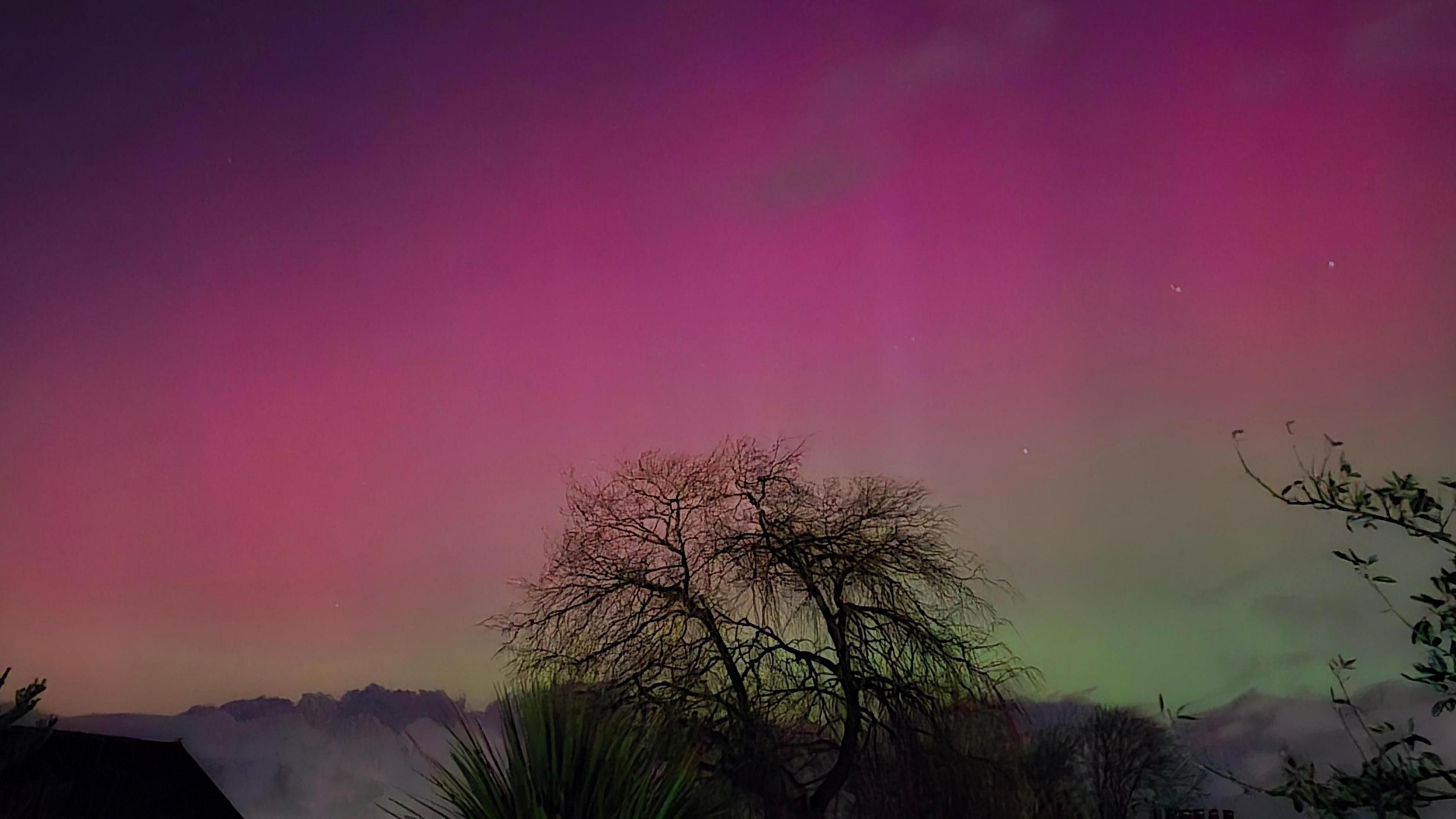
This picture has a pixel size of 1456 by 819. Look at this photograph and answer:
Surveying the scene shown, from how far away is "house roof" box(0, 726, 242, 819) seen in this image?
15.0 feet

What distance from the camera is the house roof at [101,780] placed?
4559mm

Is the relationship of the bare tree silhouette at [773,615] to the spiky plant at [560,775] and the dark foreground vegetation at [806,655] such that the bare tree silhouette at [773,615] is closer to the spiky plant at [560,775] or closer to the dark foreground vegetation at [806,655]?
the dark foreground vegetation at [806,655]

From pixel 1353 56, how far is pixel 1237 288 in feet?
2.84

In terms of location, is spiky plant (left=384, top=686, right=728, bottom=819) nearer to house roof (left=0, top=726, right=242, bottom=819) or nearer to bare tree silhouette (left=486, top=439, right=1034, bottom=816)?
bare tree silhouette (left=486, top=439, right=1034, bottom=816)

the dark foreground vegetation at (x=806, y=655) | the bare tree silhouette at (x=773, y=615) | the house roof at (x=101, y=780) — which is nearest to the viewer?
the dark foreground vegetation at (x=806, y=655)

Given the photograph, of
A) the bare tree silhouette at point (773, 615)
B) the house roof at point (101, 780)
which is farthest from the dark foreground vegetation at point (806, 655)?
the house roof at point (101, 780)

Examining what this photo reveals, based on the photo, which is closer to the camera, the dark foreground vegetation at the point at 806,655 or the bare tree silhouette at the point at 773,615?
the dark foreground vegetation at the point at 806,655

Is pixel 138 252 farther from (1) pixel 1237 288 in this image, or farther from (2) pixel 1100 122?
(1) pixel 1237 288

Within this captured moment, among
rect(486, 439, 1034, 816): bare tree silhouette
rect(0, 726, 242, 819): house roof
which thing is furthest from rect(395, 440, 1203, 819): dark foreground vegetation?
rect(0, 726, 242, 819): house roof

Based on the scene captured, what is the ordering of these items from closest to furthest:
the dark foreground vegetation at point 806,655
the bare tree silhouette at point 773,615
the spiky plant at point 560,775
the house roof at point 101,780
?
the spiky plant at point 560,775
the dark foreground vegetation at point 806,655
the bare tree silhouette at point 773,615
the house roof at point 101,780

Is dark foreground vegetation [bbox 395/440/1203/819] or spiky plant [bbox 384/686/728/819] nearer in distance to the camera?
spiky plant [bbox 384/686/728/819]

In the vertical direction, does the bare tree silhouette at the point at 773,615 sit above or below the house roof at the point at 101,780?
above

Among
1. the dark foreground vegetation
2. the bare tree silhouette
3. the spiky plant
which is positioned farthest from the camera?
the bare tree silhouette

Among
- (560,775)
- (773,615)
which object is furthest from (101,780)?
(560,775)
